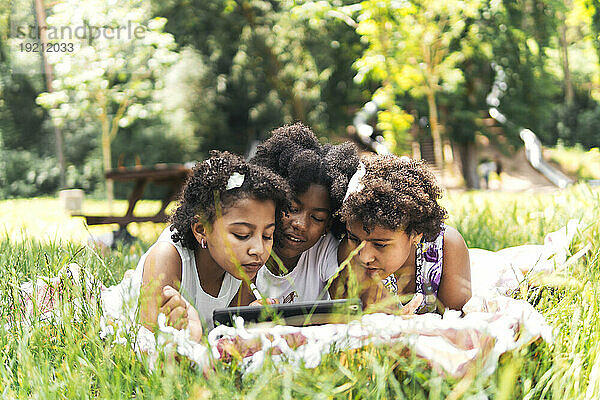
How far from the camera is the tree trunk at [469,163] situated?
15141 mm

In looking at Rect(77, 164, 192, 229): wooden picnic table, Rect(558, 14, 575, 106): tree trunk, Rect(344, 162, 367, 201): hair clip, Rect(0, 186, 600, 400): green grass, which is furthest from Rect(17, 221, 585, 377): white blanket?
Rect(558, 14, 575, 106): tree trunk

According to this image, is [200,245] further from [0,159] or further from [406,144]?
[0,159]

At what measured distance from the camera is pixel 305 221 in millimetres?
2607

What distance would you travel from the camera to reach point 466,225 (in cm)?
445

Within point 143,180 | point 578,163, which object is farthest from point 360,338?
point 578,163

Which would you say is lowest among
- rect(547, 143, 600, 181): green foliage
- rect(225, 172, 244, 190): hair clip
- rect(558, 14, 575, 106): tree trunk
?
rect(547, 143, 600, 181): green foliage

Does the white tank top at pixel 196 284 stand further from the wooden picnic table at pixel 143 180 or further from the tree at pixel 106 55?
the tree at pixel 106 55

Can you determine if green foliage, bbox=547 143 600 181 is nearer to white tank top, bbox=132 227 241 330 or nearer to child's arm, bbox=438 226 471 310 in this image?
child's arm, bbox=438 226 471 310

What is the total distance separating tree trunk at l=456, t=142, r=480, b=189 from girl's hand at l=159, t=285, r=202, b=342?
45.1 feet

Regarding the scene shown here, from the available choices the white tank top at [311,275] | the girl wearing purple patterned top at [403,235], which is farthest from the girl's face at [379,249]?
the white tank top at [311,275]

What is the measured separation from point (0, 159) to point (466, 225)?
52.5 feet

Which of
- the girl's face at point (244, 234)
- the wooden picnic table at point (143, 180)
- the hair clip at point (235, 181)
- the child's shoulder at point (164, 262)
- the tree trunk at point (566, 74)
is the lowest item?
the wooden picnic table at point (143, 180)

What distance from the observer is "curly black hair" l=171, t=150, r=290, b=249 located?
7.60ft
